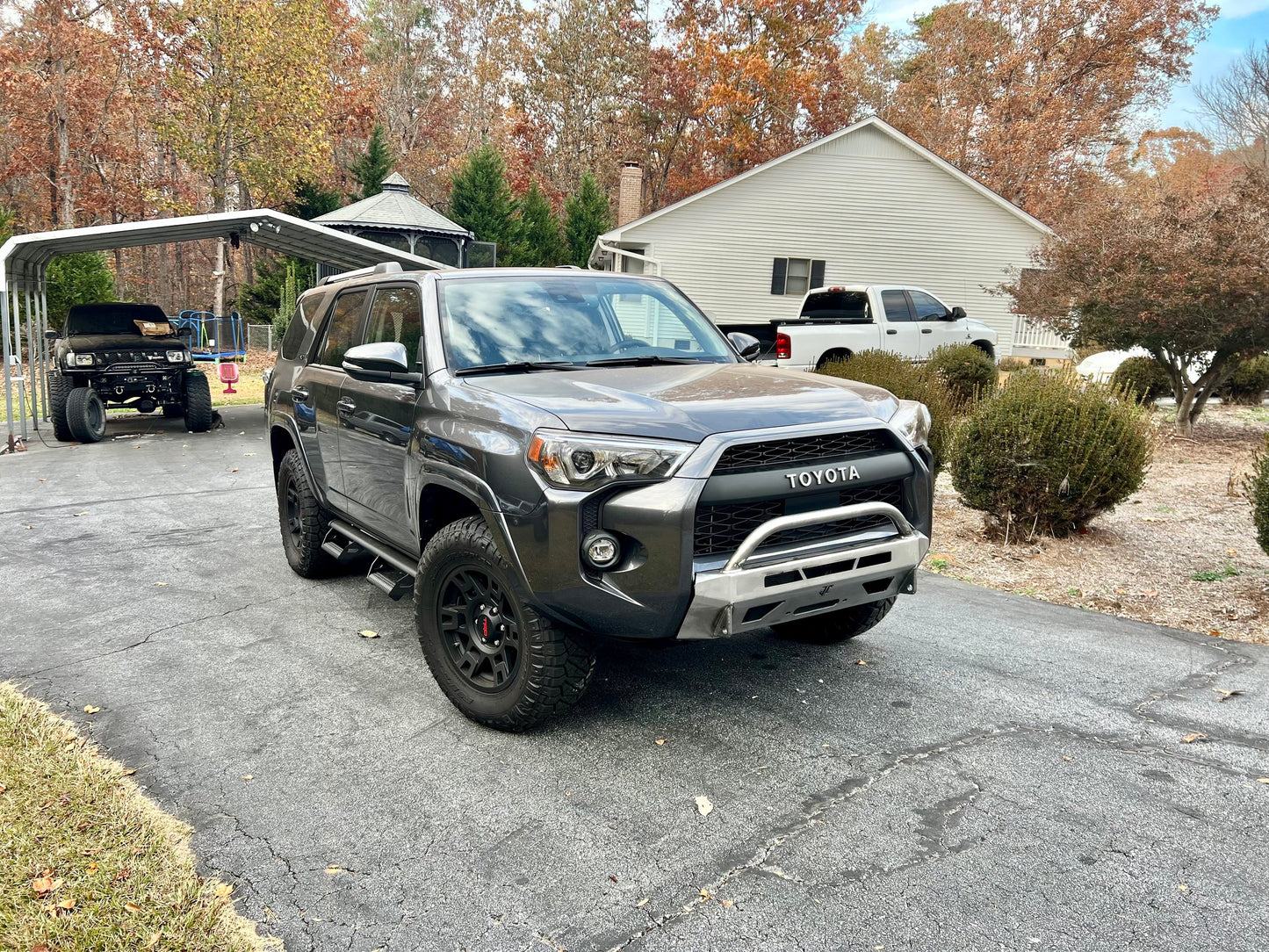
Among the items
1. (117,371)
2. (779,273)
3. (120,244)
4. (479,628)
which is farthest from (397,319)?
(779,273)

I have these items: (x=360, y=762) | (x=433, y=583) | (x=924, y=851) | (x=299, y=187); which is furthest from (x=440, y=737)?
(x=299, y=187)

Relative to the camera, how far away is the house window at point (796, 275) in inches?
974

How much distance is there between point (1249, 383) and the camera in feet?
53.4

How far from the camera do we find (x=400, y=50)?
46.3m

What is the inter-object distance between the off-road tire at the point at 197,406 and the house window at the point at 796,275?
15.6 meters

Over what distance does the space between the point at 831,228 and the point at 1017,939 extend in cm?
2387

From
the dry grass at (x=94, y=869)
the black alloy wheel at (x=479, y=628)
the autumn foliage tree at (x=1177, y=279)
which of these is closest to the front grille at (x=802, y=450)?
the black alloy wheel at (x=479, y=628)

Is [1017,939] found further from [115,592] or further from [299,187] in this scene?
[299,187]

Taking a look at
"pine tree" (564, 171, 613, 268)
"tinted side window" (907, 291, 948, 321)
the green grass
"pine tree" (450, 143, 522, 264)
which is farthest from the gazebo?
the green grass

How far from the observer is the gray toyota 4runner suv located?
10.3 ft

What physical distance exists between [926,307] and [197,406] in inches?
469

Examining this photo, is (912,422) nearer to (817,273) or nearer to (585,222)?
(817,273)

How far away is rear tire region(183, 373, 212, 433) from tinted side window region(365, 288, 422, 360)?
32.9 ft

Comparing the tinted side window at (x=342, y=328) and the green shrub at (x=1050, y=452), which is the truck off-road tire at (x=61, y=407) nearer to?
the tinted side window at (x=342, y=328)
